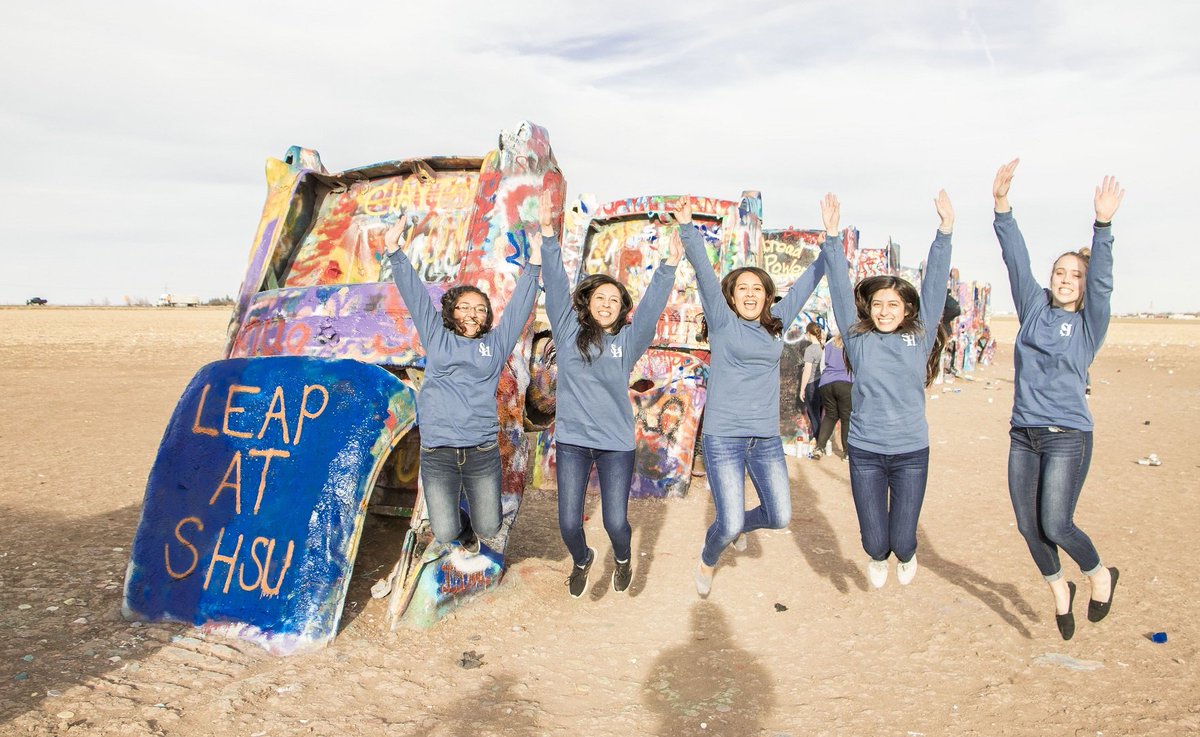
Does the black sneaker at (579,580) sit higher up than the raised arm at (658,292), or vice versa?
the raised arm at (658,292)

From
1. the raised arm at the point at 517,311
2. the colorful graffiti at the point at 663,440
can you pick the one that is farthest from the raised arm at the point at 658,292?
the colorful graffiti at the point at 663,440

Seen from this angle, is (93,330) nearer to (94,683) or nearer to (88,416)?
(88,416)

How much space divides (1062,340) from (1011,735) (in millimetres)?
1754

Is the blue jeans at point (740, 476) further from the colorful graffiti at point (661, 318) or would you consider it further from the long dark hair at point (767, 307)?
the colorful graffiti at point (661, 318)

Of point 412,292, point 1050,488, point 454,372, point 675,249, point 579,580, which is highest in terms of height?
point 675,249

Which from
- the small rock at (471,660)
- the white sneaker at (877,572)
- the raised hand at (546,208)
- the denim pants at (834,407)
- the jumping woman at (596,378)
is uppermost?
the raised hand at (546,208)

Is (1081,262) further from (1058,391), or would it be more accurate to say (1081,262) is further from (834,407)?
(834,407)

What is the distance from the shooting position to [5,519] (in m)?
6.05

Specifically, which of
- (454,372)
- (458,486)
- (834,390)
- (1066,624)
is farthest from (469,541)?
(834,390)

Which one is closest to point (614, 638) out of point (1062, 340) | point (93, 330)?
point (1062, 340)

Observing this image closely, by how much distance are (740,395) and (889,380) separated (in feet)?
2.38

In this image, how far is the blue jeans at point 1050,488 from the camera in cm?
388

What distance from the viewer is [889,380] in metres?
4.14

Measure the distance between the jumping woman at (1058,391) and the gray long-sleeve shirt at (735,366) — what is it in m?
1.02
